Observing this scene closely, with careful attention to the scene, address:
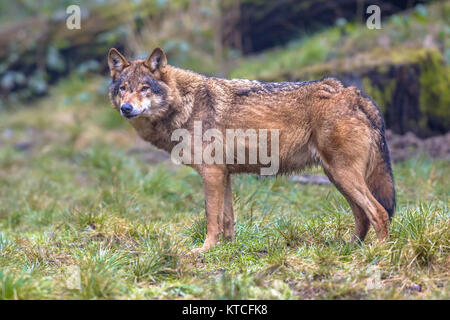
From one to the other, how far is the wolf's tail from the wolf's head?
2.14 metres

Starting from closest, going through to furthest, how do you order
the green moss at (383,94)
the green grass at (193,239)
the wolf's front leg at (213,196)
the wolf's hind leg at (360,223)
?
the green grass at (193,239) < the wolf's hind leg at (360,223) < the wolf's front leg at (213,196) < the green moss at (383,94)

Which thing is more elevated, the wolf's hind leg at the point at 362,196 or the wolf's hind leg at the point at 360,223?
the wolf's hind leg at the point at 362,196

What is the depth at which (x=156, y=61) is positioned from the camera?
5410 mm

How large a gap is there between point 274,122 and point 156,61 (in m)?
1.52

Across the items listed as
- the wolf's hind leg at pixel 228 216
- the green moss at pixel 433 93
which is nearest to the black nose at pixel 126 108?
the wolf's hind leg at pixel 228 216

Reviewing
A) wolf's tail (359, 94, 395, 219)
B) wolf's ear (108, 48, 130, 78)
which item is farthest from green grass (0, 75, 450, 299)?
wolf's ear (108, 48, 130, 78)

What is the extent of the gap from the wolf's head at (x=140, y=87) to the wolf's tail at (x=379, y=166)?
7.03ft

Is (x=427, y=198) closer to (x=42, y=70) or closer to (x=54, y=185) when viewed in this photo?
(x=54, y=185)

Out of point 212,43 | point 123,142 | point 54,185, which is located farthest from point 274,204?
point 212,43

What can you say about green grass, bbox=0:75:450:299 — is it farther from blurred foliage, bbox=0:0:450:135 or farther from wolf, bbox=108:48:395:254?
blurred foliage, bbox=0:0:450:135

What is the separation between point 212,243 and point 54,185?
424 cm

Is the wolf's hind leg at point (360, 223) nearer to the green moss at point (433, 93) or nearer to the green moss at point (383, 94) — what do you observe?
the green moss at point (383, 94)

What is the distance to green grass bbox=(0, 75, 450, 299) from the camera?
389 centimetres

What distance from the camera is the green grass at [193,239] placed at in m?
3.89
